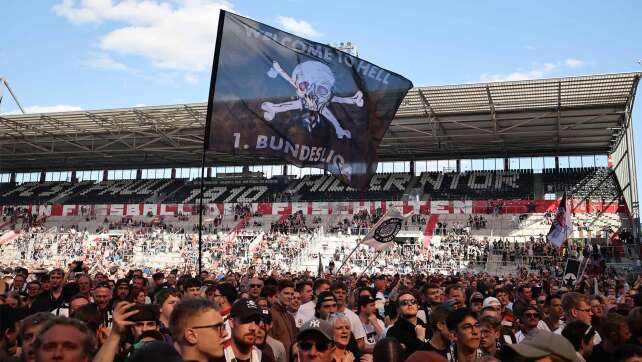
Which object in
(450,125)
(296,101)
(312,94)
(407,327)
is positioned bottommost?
(407,327)

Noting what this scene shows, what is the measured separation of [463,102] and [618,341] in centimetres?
2654

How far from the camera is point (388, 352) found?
3.76 meters

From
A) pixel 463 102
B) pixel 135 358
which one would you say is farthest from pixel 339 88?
pixel 463 102

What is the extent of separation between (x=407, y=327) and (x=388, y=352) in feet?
4.69

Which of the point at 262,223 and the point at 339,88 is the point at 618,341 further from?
the point at 262,223

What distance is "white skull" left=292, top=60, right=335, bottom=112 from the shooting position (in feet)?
27.3

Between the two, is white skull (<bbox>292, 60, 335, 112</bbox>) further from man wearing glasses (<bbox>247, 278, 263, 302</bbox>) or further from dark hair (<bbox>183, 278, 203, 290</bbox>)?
dark hair (<bbox>183, 278, 203, 290</bbox>)

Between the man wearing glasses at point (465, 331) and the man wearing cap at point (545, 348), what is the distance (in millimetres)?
Result: 1545

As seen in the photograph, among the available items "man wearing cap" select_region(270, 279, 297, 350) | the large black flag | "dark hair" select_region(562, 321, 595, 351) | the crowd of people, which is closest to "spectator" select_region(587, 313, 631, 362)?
the crowd of people

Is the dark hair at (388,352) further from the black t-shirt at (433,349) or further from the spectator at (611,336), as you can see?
the spectator at (611,336)

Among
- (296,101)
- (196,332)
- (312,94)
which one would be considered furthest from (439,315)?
(312,94)

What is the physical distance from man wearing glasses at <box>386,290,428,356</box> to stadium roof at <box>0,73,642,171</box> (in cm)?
2377

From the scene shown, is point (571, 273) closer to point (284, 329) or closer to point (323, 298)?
point (323, 298)

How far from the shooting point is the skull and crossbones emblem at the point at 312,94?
26.2ft
